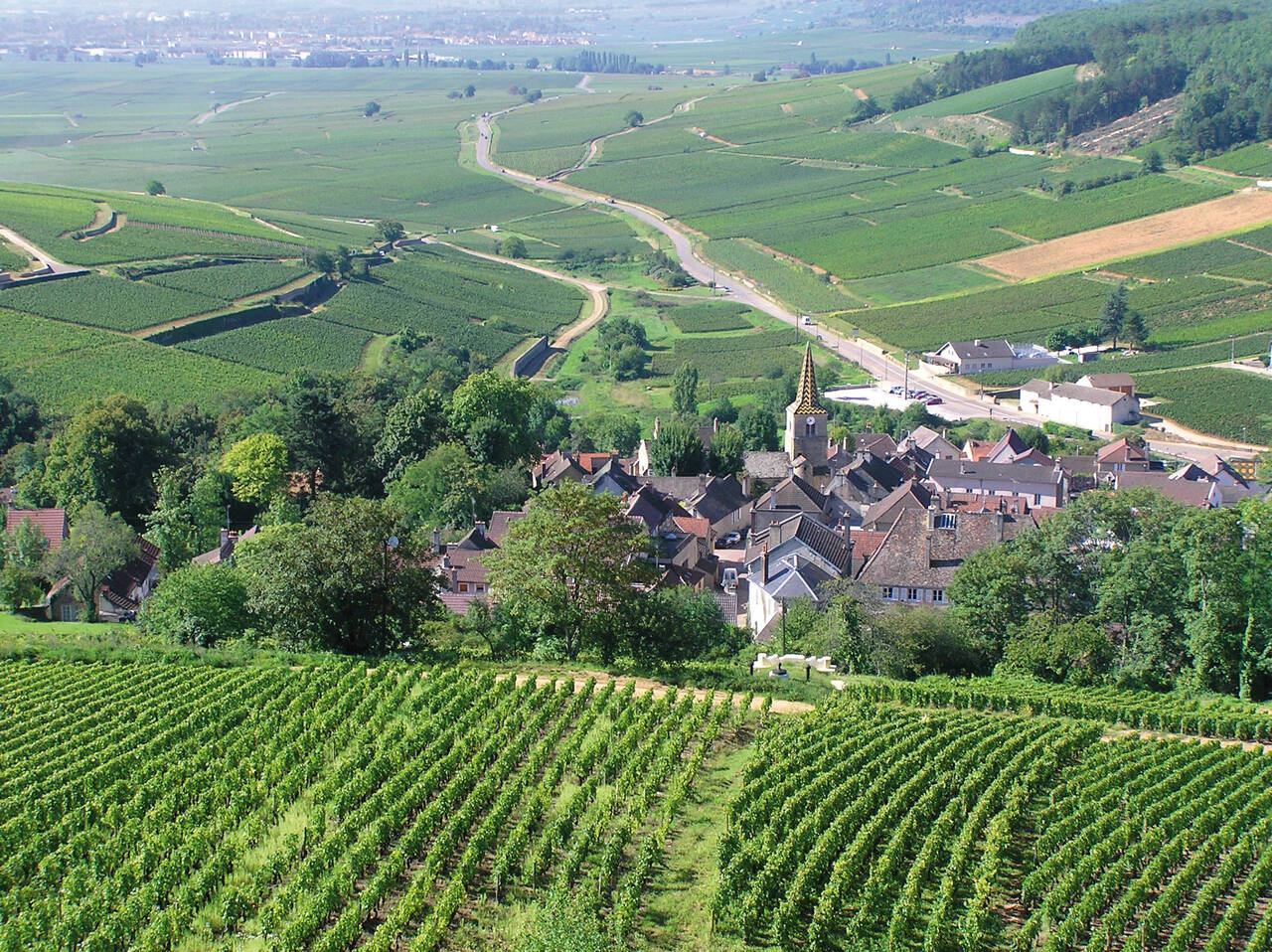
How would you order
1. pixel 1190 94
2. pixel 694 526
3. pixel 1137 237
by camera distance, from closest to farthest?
pixel 694 526 → pixel 1137 237 → pixel 1190 94

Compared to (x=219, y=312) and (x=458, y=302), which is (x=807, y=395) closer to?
(x=219, y=312)

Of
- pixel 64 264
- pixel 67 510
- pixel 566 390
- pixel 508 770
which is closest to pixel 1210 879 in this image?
pixel 508 770

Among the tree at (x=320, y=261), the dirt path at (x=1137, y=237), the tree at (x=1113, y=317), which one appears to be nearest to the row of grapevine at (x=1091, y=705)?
the tree at (x=1113, y=317)

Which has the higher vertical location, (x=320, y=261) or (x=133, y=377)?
(x=320, y=261)

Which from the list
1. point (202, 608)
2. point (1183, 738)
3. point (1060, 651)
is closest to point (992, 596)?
point (1060, 651)

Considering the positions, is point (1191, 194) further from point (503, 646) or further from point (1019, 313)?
point (503, 646)
